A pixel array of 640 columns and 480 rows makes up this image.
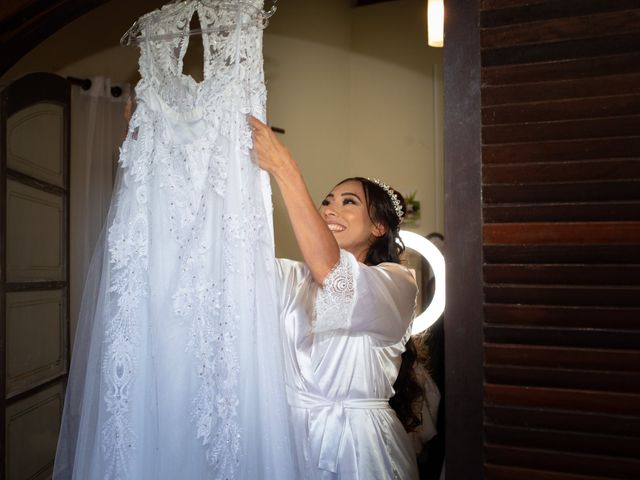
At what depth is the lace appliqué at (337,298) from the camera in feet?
4.81

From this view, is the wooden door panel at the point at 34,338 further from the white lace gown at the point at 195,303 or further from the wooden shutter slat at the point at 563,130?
the wooden shutter slat at the point at 563,130

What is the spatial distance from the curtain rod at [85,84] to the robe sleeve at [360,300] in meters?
2.02

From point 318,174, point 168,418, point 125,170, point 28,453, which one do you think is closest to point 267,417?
point 168,418

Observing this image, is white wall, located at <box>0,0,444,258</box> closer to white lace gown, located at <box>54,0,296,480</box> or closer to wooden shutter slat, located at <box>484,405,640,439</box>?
white lace gown, located at <box>54,0,296,480</box>

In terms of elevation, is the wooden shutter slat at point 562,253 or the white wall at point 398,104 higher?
the white wall at point 398,104

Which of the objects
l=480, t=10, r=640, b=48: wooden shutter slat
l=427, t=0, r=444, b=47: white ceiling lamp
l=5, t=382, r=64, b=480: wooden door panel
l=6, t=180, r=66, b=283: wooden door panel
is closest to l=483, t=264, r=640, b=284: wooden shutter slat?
l=480, t=10, r=640, b=48: wooden shutter slat

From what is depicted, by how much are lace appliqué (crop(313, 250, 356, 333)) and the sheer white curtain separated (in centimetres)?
180

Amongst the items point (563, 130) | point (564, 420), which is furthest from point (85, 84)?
point (564, 420)

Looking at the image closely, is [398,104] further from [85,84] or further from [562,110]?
[562,110]

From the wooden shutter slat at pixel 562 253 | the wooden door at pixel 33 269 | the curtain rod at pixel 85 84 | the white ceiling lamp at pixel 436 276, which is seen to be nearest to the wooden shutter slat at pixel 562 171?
the wooden shutter slat at pixel 562 253

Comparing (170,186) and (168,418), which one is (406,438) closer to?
(168,418)

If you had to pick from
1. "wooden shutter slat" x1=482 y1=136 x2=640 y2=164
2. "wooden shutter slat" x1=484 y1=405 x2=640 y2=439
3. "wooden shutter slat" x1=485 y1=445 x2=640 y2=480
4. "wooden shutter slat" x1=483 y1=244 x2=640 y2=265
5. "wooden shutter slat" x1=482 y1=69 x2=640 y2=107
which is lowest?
"wooden shutter slat" x1=485 y1=445 x2=640 y2=480

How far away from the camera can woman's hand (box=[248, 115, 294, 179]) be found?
138 centimetres

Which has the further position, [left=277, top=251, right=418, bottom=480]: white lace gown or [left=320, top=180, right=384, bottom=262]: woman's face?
[left=320, top=180, right=384, bottom=262]: woman's face
